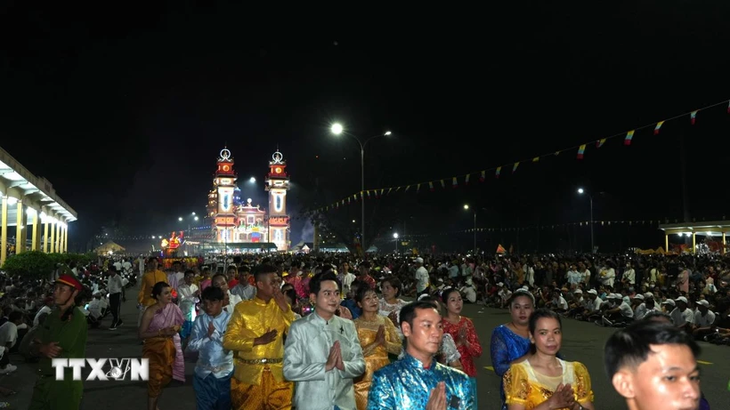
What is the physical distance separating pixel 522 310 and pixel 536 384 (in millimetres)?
1213

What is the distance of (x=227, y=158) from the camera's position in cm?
12525

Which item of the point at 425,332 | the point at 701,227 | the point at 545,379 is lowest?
the point at 545,379

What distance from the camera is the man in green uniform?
458 cm

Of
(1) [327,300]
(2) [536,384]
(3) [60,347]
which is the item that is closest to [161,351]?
(3) [60,347]

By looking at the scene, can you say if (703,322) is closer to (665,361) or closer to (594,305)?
(594,305)

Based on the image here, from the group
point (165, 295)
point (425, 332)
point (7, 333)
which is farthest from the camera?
point (7, 333)

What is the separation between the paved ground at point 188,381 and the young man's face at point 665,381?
5.13 metres

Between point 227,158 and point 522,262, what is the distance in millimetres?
108580

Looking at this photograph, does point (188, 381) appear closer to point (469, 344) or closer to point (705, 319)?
point (469, 344)

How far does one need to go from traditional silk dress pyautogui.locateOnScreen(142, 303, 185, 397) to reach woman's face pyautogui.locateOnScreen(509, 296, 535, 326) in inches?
159

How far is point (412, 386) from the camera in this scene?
2.81 metres

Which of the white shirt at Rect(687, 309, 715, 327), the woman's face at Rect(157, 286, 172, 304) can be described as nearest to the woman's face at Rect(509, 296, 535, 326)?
the woman's face at Rect(157, 286, 172, 304)

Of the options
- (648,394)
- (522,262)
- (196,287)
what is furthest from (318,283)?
(522,262)

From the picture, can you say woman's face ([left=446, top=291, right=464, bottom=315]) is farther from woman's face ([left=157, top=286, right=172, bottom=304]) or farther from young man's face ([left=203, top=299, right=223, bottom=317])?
woman's face ([left=157, top=286, right=172, bottom=304])
